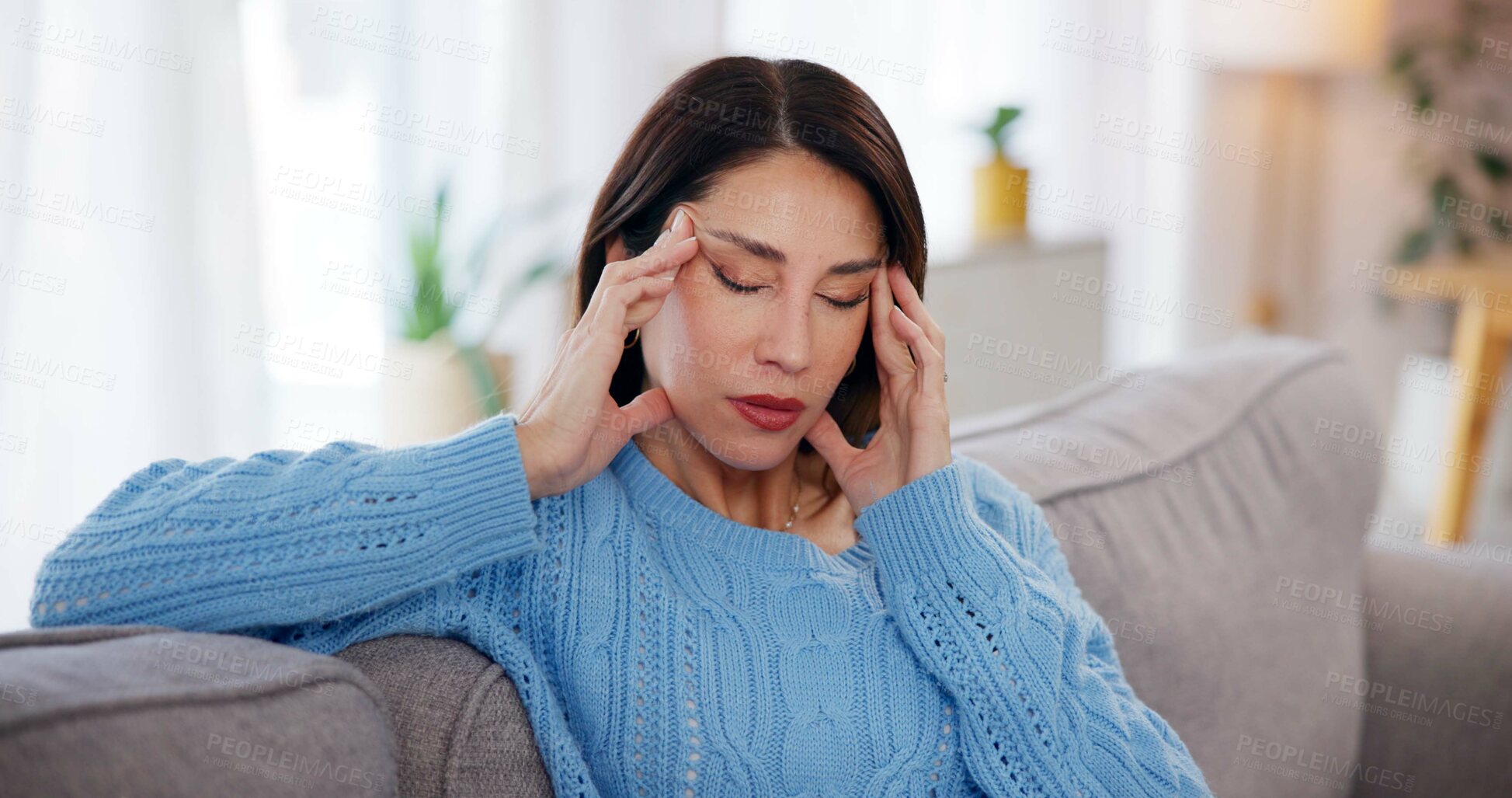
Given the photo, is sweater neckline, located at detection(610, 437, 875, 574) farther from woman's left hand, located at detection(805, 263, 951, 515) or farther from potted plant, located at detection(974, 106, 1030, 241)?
potted plant, located at detection(974, 106, 1030, 241)

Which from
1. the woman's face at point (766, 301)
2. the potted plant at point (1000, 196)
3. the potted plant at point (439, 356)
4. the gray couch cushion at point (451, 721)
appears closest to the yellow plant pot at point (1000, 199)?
the potted plant at point (1000, 196)

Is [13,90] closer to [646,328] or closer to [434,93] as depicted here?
[434,93]

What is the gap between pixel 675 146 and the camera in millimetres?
1280

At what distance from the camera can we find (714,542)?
4.18 feet

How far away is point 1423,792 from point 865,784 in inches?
Answer: 44.5

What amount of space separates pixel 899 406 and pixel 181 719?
81 cm

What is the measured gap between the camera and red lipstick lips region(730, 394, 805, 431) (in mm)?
1258

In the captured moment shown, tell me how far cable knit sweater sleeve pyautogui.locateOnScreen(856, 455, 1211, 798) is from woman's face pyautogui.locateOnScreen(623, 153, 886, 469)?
0.16 m

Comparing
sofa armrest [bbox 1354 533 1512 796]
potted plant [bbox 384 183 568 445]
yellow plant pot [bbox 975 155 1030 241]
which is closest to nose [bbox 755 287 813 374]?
sofa armrest [bbox 1354 533 1512 796]

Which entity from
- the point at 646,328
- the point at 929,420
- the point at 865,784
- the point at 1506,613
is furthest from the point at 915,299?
the point at 1506,613

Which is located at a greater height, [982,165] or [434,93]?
[434,93]

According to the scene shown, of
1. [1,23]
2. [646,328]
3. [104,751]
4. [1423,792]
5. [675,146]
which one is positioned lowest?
[1423,792]

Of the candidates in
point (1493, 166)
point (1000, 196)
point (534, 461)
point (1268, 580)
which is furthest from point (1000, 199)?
point (534, 461)

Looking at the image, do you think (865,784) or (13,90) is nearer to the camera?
(865,784)
